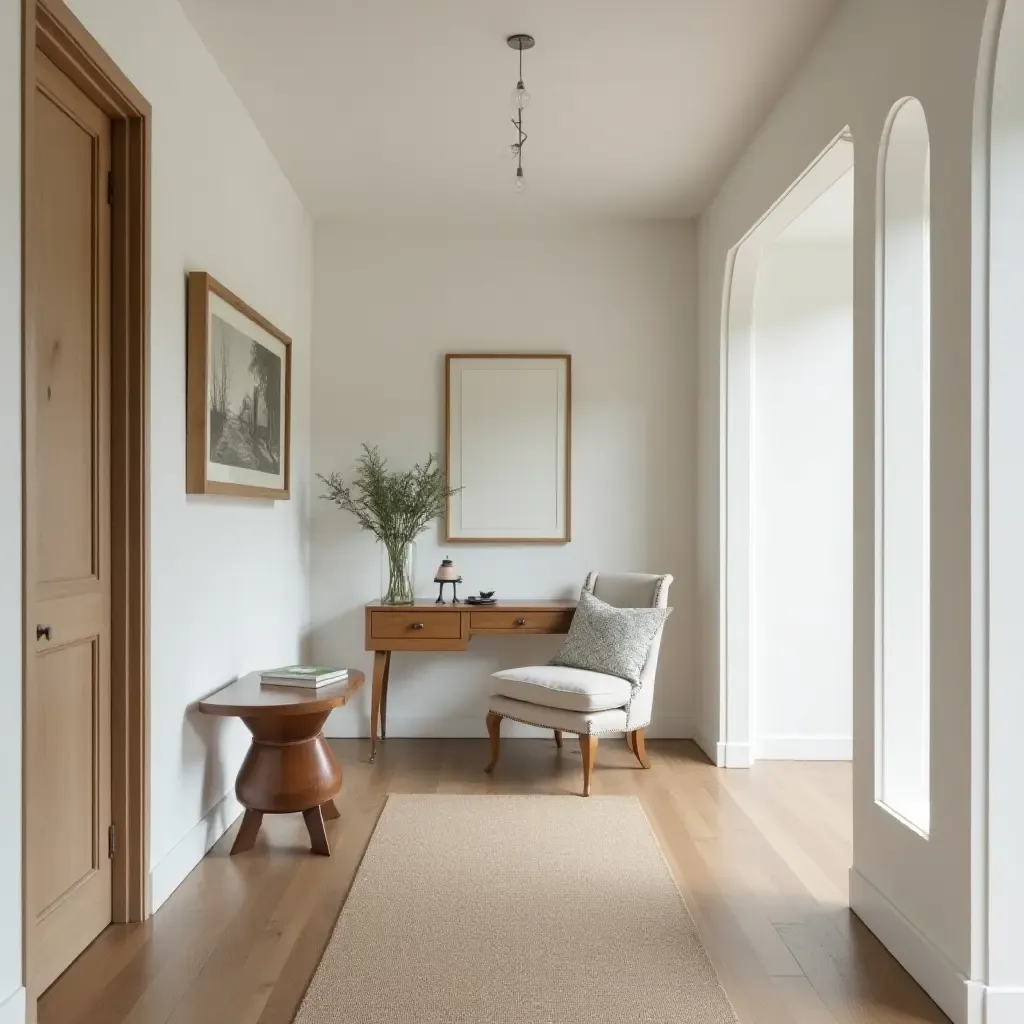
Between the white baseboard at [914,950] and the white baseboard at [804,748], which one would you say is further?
the white baseboard at [804,748]

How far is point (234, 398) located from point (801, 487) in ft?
9.23

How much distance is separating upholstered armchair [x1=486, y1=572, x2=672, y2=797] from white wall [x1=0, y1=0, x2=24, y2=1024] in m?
2.46

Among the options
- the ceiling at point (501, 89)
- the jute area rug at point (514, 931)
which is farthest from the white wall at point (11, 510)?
the ceiling at point (501, 89)

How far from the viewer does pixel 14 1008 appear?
6.28ft

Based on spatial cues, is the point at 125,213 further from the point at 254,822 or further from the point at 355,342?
the point at 355,342

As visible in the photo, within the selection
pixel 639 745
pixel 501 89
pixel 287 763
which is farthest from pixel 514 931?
pixel 501 89

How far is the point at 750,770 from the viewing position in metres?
4.50

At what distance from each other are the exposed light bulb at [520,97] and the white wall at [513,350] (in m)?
1.52

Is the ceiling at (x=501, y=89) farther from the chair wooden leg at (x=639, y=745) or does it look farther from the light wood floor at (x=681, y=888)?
the light wood floor at (x=681, y=888)

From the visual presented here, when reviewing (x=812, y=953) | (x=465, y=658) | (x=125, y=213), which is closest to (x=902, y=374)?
(x=812, y=953)

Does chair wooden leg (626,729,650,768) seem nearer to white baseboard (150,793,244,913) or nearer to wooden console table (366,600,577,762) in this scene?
wooden console table (366,600,577,762)

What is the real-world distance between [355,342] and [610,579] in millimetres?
1855

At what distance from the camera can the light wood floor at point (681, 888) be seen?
2242 millimetres

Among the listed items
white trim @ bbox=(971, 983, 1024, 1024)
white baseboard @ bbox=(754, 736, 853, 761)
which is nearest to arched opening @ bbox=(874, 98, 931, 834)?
white trim @ bbox=(971, 983, 1024, 1024)
